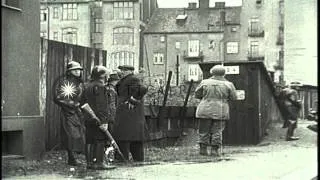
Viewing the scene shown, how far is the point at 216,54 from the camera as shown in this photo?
73.1 meters

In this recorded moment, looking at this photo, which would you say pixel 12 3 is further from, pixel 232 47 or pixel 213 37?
pixel 232 47

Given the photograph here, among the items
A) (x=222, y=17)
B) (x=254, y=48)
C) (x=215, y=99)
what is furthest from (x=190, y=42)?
(x=215, y=99)

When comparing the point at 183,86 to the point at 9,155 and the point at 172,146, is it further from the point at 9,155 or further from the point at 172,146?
the point at 9,155

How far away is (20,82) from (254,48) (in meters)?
65.2

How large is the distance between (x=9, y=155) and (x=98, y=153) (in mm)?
1656

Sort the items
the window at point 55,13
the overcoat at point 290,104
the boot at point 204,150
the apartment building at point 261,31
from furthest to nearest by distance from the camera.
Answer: the window at point 55,13, the apartment building at point 261,31, the overcoat at point 290,104, the boot at point 204,150

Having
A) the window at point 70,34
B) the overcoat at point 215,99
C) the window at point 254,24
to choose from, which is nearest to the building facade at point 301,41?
the overcoat at point 215,99

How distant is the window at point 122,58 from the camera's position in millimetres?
71125

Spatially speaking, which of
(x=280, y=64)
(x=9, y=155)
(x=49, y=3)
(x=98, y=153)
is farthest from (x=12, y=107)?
(x=49, y=3)

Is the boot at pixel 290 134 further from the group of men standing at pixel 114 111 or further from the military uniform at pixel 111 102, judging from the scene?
the military uniform at pixel 111 102

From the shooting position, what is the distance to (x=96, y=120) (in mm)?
8961

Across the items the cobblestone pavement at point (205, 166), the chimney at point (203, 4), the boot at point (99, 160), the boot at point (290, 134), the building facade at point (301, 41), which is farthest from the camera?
the chimney at point (203, 4)

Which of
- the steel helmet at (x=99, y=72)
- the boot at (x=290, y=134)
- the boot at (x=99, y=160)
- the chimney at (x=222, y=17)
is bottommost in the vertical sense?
the boot at (x=290, y=134)

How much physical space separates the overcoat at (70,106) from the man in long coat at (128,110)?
2.68 ft
